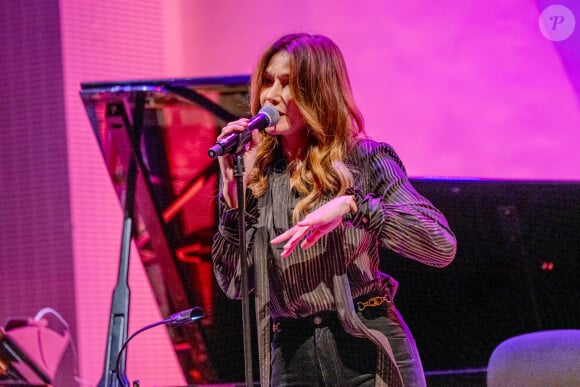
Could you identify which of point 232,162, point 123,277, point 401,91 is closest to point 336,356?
point 232,162

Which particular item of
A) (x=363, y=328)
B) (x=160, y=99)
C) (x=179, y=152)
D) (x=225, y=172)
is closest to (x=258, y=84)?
(x=225, y=172)

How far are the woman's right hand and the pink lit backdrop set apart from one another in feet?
9.58

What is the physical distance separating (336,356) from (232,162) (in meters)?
0.43

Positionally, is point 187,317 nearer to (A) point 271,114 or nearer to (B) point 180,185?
(A) point 271,114

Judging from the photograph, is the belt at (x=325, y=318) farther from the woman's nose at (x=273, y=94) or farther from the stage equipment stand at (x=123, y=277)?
the stage equipment stand at (x=123, y=277)

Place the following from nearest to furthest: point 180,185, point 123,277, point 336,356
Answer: point 336,356
point 123,277
point 180,185

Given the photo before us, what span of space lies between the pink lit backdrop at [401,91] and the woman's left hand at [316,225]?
3125mm

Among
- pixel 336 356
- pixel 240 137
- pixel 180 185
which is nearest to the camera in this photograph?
pixel 240 137

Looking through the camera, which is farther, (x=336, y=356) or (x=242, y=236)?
(x=336, y=356)

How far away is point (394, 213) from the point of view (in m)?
1.63

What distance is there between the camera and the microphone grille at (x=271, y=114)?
5.15 feet

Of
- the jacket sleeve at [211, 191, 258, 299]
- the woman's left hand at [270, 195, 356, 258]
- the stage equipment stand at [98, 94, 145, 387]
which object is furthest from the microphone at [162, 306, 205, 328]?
the stage equipment stand at [98, 94, 145, 387]

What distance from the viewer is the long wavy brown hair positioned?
5.54ft

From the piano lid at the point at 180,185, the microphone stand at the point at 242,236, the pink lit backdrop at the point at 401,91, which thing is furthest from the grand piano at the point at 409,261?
the pink lit backdrop at the point at 401,91
